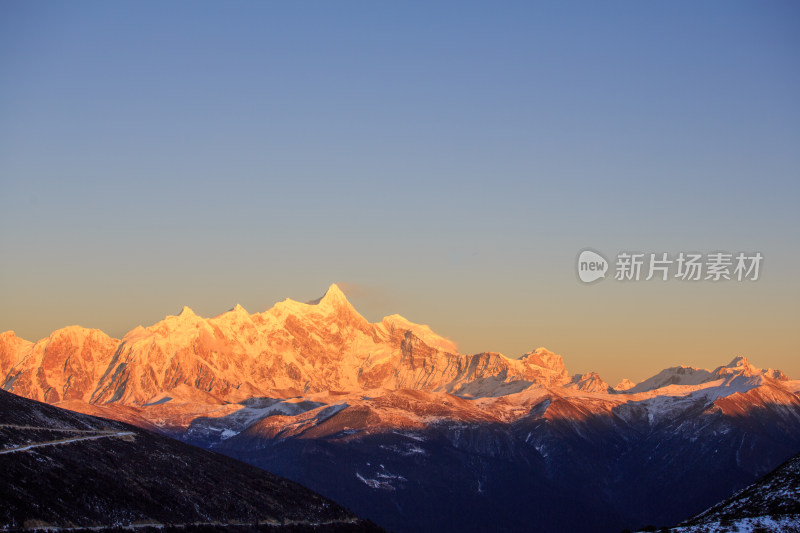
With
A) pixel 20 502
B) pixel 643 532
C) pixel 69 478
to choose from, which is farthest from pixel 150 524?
pixel 643 532

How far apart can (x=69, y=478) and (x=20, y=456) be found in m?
9.52

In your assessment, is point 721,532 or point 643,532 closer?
point 721,532

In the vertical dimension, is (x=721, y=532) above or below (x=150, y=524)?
above

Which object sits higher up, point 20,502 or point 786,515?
point 786,515

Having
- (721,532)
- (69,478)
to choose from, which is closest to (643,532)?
(721,532)

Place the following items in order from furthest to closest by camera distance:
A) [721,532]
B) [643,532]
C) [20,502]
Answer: [643,532], [20,502], [721,532]

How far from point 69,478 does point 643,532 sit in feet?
336

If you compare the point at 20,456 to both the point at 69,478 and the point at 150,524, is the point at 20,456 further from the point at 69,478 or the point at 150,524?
the point at 150,524

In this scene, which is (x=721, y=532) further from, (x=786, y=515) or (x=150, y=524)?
(x=150, y=524)

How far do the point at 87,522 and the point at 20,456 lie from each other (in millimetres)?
23440

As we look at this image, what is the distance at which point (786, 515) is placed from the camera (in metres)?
162

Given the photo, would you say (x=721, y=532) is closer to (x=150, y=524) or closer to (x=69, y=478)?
(x=150, y=524)

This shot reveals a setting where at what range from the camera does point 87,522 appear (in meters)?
183

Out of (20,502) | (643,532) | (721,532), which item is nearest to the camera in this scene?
(721,532)
